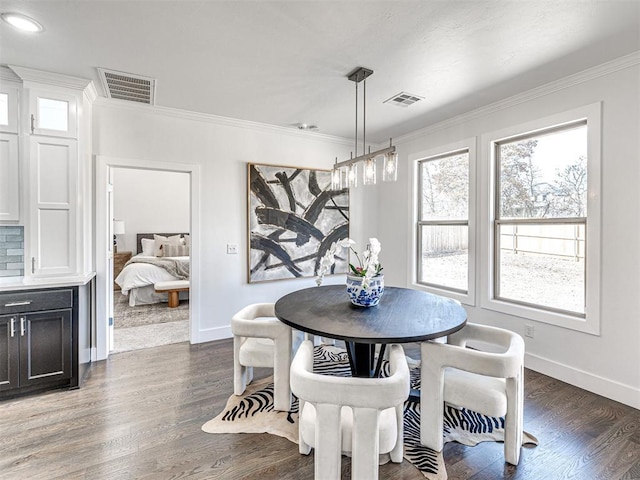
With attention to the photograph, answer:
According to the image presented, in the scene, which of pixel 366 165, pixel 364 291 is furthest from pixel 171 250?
pixel 364 291

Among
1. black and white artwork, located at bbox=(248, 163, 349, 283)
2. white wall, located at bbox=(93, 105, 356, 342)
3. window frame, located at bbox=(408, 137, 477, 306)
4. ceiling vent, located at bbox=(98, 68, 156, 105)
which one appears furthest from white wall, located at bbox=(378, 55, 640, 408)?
ceiling vent, located at bbox=(98, 68, 156, 105)

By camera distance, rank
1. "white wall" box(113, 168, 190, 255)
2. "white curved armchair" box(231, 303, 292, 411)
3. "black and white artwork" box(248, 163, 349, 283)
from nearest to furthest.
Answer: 1. "white curved armchair" box(231, 303, 292, 411)
2. "black and white artwork" box(248, 163, 349, 283)
3. "white wall" box(113, 168, 190, 255)

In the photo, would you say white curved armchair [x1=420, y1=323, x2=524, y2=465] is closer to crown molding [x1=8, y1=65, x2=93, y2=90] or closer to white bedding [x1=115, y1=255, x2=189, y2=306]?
crown molding [x1=8, y1=65, x2=93, y2=90]

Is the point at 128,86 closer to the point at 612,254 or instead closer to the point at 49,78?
the point at 49,78

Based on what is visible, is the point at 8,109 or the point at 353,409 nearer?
the point at 353,409

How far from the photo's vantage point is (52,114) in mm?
2650

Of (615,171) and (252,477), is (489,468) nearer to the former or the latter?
(252,477)

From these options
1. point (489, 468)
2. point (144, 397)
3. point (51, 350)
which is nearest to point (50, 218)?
point (51, 350)

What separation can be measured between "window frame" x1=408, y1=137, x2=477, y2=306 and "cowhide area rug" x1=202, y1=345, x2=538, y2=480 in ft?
5.00

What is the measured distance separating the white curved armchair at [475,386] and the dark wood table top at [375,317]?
0.56ft

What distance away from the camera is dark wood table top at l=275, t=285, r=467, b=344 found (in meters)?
1.69

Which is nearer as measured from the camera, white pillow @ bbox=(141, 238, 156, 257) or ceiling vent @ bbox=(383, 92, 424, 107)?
ceiling vent @ bbox=(383, 92, 424, 107)

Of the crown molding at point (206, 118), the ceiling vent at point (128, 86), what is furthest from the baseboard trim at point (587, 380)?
the ceiling vent at point (128, 86)

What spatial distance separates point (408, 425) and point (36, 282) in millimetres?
3041
